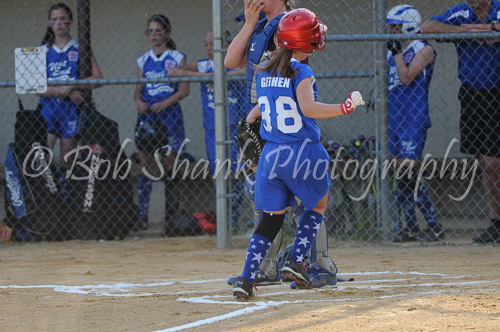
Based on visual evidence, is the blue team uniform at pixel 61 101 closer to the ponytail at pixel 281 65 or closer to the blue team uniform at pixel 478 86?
the blue team uniform at pixel 478 86

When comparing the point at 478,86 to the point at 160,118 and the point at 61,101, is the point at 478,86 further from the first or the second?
the point at 61,101

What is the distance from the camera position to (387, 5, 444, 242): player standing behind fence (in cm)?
659

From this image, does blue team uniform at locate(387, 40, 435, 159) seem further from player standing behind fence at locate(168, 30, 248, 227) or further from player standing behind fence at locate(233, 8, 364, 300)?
player standing behind fence at locate(233, 8, 364, 300)

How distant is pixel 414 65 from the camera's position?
6566 mm

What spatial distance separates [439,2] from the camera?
25.8ft

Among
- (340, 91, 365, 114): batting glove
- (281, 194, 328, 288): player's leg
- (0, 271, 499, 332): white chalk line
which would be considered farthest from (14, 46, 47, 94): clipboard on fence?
(340, 91, 365, 114): batting glove

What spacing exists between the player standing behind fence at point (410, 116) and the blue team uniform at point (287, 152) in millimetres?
2936

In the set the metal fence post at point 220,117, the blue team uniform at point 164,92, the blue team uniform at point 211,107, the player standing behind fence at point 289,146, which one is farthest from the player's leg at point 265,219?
the blue team uniform at point 164,92

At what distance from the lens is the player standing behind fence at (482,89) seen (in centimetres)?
629

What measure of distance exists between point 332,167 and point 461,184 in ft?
6.18

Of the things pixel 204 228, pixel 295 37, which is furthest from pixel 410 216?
pixel 295 37

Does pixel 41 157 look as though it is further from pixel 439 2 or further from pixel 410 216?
pixel 439 2

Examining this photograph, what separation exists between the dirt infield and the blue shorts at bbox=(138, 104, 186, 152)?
55.3 inches

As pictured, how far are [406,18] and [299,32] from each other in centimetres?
322
